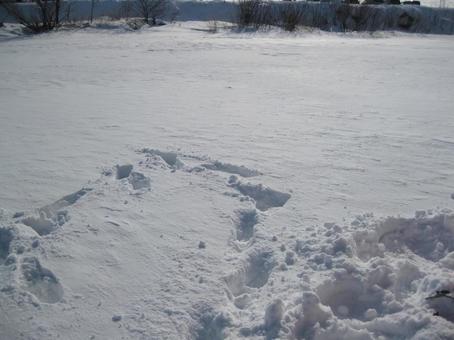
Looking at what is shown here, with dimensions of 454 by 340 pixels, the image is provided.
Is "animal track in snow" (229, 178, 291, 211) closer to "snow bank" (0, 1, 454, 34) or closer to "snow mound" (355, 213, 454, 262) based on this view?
"snow mound" (355, 213, 454, 262)

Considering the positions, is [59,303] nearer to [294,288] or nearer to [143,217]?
[143,217]

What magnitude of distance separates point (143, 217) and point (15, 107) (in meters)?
2.34

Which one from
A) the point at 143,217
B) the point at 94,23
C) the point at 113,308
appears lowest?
the point at 113,308

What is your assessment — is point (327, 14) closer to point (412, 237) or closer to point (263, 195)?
point (263, 195)

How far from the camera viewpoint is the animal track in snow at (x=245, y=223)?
1862 millimetres

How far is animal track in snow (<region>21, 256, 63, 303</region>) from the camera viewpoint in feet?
4.78

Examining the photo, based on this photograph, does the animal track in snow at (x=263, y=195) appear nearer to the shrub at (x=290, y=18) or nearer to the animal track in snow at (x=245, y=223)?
the animal track in snow at (x=245, y=223)

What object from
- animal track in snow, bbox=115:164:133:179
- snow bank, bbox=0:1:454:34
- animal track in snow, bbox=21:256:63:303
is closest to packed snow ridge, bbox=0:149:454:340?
animal track in snow, bbox=21:256:63:303

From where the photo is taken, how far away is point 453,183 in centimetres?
224

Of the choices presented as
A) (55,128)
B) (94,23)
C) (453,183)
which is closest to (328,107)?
(453,183)

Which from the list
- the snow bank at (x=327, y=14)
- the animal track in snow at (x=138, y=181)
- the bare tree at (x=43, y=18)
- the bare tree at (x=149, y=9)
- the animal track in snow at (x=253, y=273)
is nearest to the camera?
the animal track in snow at (x=253, y=273)

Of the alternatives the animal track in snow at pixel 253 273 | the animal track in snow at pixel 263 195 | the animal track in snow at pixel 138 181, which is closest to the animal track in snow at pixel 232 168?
the animal track in snow at pixel 263 195

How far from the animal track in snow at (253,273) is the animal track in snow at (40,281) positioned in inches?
25.4

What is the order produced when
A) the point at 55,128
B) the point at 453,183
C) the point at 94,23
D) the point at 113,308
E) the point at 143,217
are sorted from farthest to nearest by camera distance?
the point at 94,23, the point at 55,128, the point at 453,183, the point at 143,217, the point at 113,308
